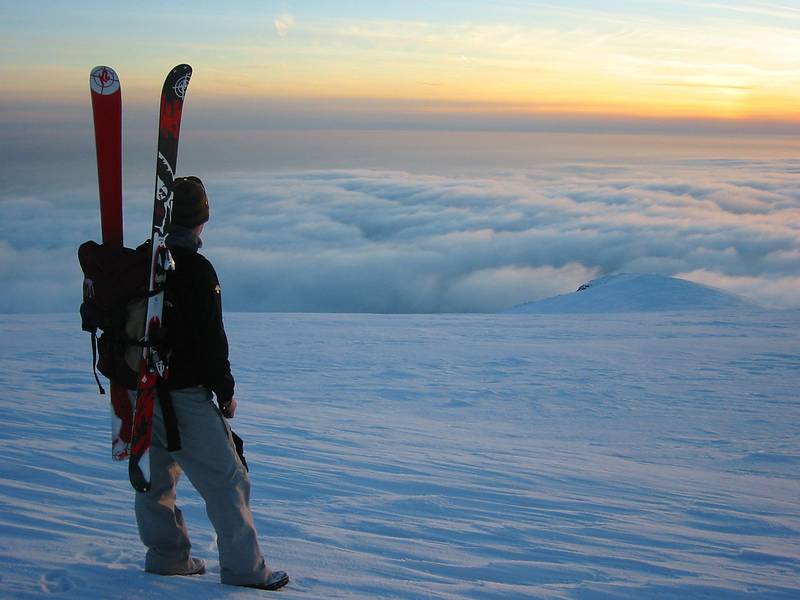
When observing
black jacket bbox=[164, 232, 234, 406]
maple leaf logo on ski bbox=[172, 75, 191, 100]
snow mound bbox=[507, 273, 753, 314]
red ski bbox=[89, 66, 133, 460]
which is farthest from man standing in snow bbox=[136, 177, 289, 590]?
snow mound bbox=[507, 273, 753, 314]

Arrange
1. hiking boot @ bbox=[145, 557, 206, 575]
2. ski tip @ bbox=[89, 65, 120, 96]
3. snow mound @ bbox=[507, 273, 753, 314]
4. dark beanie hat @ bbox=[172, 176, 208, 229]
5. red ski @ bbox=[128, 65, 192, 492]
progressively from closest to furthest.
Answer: red ski @ bbox=[128, 65, 192, 492], dark beanie hat @ bbox=[172, 176, 208, 229], hiking boot @ bbox=[145, 557, 206, 575], ski tip @ bbox=[89, 65, 120, 96], snow mound @ bbox=[507, 273, 753, 314]

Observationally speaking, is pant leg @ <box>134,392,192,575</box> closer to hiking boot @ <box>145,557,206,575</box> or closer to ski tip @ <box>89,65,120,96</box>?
hiking boot @ <box>145,557,206,575</box>

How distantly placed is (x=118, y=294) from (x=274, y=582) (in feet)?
3.80

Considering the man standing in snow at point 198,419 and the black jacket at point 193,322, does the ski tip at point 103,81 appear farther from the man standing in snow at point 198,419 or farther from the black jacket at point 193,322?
the black jacket at point 193,322

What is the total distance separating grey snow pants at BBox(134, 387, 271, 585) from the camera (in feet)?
8.62

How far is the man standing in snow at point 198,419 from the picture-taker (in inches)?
101

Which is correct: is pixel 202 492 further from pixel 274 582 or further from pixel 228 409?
pixel 274 582

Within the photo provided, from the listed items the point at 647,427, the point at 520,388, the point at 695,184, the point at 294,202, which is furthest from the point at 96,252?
the point at 695,184

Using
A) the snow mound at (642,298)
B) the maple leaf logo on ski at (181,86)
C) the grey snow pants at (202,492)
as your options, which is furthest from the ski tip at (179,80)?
the snow mound at (642,298)

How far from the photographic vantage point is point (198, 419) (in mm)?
2633

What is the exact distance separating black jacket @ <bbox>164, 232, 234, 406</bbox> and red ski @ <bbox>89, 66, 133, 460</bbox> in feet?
1.18

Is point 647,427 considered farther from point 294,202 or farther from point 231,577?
point 294,202

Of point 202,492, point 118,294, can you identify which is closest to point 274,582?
point 202,492

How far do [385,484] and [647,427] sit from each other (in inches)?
137
